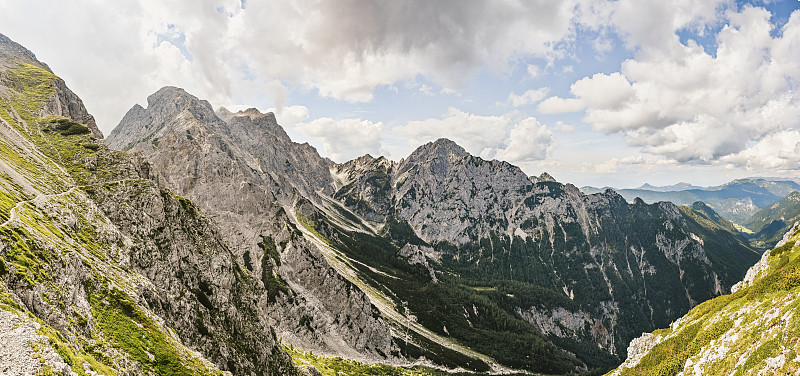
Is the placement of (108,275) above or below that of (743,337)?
below

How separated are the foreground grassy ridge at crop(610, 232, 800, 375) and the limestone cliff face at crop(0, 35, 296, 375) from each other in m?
59.0

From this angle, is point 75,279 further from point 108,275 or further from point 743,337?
point 743,337

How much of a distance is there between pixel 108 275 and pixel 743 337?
78.9 meters

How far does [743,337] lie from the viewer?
39969 millimetres

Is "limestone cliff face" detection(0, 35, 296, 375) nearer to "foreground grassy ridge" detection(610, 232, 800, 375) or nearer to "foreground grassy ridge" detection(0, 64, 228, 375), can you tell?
"foreground grassy ridge" detection(0, 64, 228, 375)

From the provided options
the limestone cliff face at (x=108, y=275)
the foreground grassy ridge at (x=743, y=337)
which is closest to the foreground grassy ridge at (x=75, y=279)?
the limestone cliff face at (x=108, y=275)

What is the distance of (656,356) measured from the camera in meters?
56.3

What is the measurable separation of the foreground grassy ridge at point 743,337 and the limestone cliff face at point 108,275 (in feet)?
193

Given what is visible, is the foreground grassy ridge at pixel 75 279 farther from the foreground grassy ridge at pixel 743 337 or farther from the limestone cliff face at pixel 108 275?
the foreground grassy ridge at pixel 743 337

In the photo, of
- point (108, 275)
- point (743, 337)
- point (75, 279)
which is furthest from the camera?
point (108, 275)

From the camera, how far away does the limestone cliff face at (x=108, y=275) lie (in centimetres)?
3262

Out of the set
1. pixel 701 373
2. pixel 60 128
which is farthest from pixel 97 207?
pixel 701 373

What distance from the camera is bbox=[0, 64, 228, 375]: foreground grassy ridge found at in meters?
32.7

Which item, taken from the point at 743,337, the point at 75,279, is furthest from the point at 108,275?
the point at 743,337
